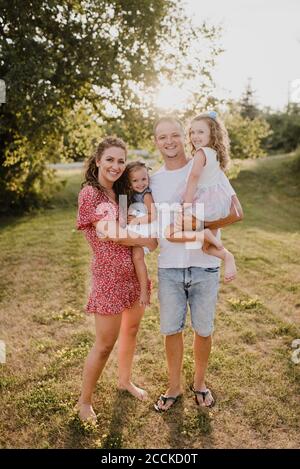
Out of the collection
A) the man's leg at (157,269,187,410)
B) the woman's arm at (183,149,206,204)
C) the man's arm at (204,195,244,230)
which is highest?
the woman's arm at (183,149,206,204)

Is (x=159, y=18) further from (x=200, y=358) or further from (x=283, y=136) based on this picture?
(x=283, y=136)

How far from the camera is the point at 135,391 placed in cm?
410

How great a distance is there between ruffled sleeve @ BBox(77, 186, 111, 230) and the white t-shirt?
1.50ft

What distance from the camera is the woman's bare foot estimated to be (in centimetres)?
365

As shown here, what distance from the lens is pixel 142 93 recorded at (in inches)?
441

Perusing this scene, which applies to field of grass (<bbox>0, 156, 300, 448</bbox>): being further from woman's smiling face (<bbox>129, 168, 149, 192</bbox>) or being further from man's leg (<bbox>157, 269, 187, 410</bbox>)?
woman's smiling face (<bbox>129, 168, 149, 192</bbox>)

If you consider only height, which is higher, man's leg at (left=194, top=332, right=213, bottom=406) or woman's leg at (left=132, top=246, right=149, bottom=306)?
woman's leg at (left=132, top=246, right=149, bottom=306)

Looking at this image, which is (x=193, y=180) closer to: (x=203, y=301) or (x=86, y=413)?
(x=203, y=301)

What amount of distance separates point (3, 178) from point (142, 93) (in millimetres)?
5676

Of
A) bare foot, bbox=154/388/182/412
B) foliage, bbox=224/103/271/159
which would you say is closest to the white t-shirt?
bare foot, bbox=154/388/182/412

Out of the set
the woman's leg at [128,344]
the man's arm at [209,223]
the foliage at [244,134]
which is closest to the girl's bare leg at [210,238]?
the man's arm at [209,223]

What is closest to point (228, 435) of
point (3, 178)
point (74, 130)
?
point (74, 130)

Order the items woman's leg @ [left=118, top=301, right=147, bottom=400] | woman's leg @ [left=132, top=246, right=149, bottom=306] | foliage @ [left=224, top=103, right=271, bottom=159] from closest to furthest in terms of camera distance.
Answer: woman's leg @ [left=132, top=246, right=149, bottom=306] → woman's leg @ [left=118, top=301, right=147, bottom=400] → foliage @ [left=224, top=103, right=271, bottom=159]

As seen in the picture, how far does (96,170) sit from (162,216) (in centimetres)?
65
